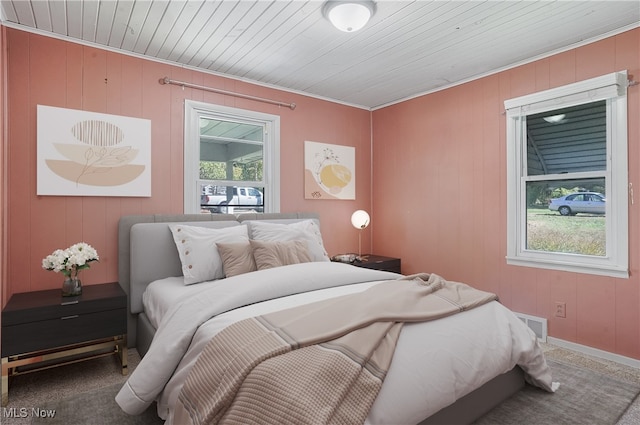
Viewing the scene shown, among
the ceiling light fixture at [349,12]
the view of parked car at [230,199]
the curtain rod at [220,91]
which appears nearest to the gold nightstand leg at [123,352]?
the view of parked car at [230,199]

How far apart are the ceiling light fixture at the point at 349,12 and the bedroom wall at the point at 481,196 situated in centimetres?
178

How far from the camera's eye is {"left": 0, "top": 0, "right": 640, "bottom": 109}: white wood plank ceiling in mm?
2408

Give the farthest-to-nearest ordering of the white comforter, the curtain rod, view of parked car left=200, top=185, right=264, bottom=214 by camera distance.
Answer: view of parked car left=200, top=185, right=264, bottom=214, the curtain rod, the white comforter

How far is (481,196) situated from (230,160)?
2.54m

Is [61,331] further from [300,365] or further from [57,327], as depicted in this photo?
[300,365]

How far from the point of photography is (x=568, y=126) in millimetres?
3100

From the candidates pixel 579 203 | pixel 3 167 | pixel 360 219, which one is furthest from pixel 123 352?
pixel 579 203

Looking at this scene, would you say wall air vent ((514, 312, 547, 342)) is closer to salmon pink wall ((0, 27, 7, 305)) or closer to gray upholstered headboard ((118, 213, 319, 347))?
gray upholstered headboard ((118, 213, 319, 347))

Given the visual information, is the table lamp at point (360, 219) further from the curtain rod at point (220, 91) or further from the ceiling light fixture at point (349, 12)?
the ceiling light fixture at point (349, 12)

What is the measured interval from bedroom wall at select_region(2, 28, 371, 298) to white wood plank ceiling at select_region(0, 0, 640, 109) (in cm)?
13

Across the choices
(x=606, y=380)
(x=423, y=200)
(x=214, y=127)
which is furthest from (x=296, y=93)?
(x=606, y=380)

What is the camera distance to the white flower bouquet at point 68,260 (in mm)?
2494

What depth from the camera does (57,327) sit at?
7.72ft

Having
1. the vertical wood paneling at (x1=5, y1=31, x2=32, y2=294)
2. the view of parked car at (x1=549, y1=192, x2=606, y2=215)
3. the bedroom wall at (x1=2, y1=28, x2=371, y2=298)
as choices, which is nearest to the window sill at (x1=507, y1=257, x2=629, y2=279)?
the view of parked car at (x1=549, y1=192, x2=606, y2=215)
